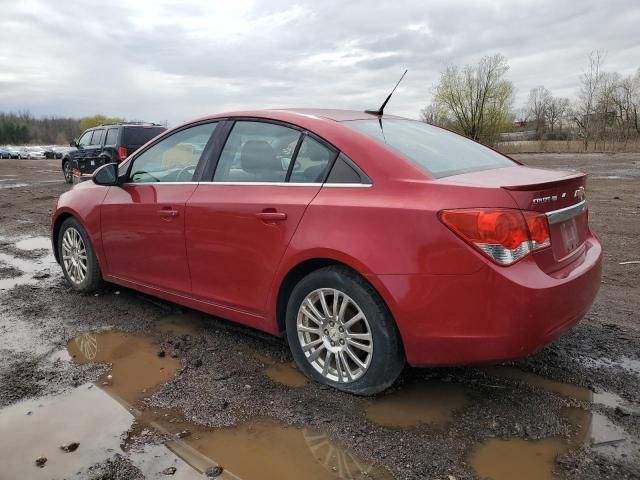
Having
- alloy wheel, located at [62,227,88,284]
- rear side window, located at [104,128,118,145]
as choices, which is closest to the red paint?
alloy wheel, located at [62,227,88,284]

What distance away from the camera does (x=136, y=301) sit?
4777 millimetres

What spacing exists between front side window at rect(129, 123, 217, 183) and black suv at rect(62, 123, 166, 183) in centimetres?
963

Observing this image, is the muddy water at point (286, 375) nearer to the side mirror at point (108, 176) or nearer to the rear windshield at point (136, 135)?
the side mirror at point (108, 176)

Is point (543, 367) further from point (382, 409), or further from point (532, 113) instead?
point (532, 113)

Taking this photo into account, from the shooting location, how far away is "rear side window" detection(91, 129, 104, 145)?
15461mm

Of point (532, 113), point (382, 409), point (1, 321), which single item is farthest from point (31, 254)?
point (532, 113)

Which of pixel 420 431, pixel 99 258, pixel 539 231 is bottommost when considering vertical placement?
pixel 420 431

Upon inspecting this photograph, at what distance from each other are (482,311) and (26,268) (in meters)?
5.40

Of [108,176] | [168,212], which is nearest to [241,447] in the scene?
[168,212]

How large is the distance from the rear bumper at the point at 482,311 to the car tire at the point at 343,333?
0.12 metres

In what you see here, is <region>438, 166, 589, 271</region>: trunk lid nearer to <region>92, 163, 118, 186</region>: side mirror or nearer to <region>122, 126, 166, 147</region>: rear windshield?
<region>92, 163, 118, 186</region>: side mirror

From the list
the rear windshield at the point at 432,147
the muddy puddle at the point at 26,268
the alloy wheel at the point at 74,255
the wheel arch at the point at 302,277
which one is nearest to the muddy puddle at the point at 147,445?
the wheel arch at the point at 302,277

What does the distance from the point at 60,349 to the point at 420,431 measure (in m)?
2.58

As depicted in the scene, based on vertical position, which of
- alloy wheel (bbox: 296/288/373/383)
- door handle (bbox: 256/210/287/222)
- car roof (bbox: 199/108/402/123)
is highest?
car roof (bbox: 199/108/402/123)
